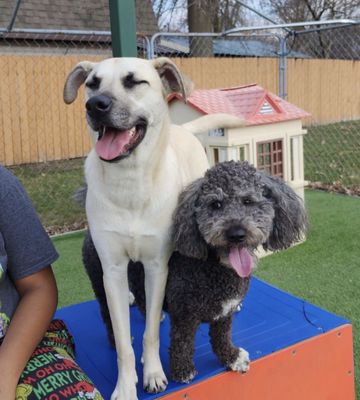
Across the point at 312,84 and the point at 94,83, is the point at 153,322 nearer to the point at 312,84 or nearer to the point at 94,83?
the point at 94,83

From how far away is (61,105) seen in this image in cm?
787

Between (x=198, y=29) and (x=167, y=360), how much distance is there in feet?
31.1

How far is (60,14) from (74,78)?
9058 millimetres

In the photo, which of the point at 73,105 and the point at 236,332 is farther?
the point at 73,105

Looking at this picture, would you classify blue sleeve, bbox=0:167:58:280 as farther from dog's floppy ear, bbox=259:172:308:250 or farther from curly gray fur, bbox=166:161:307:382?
dog's floppy ear, bbox=259:172:308:250

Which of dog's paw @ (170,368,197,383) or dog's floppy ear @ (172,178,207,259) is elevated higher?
dog's floppy ear @ (172,178,207,259)

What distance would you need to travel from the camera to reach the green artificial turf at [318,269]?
3107 millimetres

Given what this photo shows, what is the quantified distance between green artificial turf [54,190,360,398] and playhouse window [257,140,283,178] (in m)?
0.56

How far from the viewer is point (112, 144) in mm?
1421

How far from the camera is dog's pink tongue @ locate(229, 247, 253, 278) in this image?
147 cm

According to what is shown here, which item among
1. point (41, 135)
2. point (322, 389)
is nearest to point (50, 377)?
point (322, 389)

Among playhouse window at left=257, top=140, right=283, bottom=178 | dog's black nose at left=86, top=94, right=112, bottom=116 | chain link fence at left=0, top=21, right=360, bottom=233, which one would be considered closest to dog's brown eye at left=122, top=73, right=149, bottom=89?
dog's black nose at left=86, top=94, right=112, bottom=116

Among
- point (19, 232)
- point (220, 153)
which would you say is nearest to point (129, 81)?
point (19, 232)

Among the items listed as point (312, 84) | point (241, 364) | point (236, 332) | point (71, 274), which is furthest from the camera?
point (312, 84)
